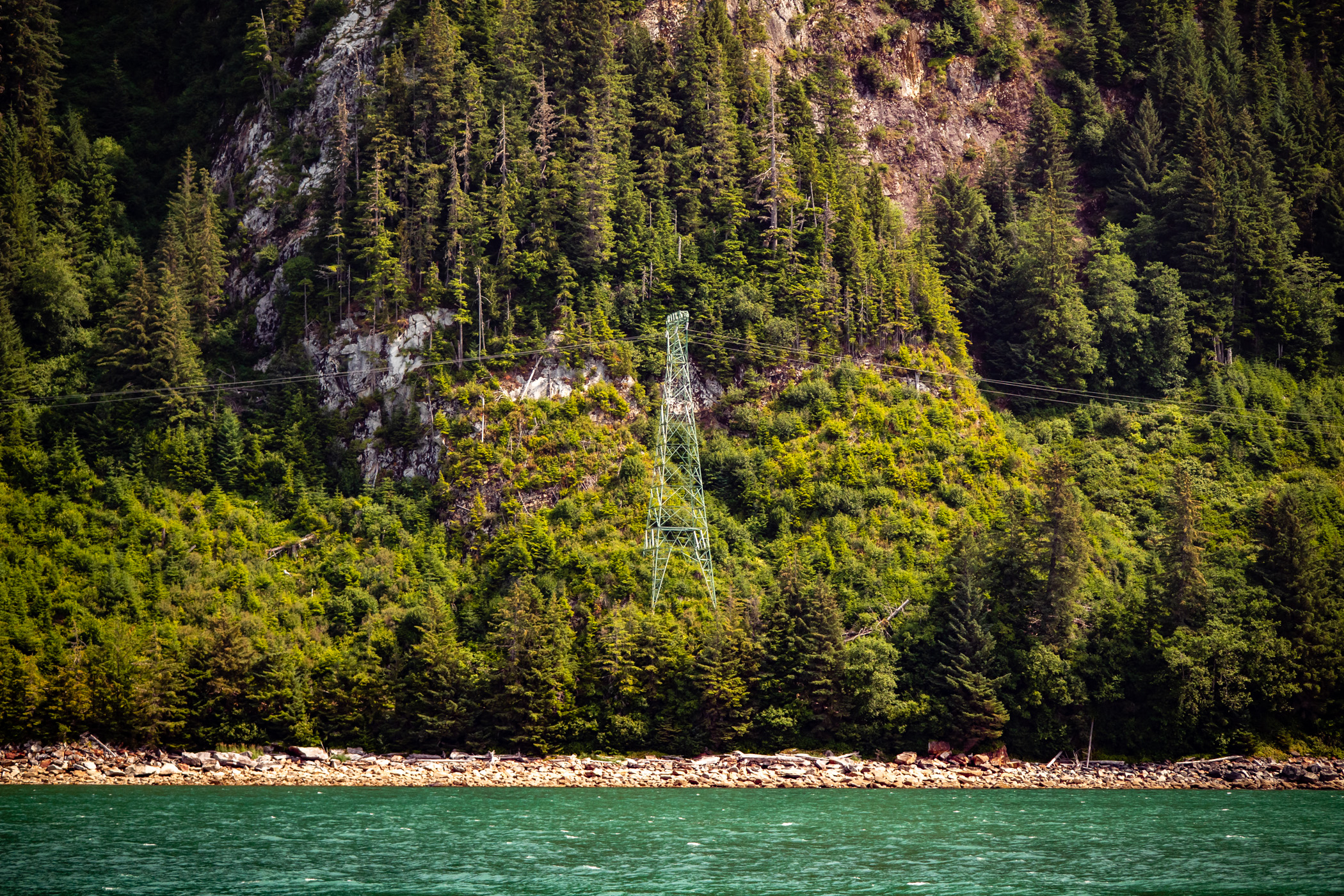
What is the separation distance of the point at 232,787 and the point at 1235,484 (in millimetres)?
76712

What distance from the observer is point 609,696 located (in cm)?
7425

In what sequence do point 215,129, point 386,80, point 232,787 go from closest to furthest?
point 232,787 → point 386,80 → point 215,129

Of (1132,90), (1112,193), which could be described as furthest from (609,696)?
(1132,90)

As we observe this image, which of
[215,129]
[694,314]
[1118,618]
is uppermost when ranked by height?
[215,129]

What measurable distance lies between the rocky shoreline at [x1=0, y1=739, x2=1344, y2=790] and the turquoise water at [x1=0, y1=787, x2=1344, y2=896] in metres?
4.19

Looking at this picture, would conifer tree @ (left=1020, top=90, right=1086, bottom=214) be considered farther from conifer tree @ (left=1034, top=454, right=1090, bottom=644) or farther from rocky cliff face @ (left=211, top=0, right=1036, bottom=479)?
conifer tree @ (left=1034, top=454, right=1090, bottom=644)

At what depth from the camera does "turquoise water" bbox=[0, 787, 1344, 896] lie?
127 ft

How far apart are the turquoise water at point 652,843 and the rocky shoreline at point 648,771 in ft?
13.7

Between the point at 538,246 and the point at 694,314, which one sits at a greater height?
the point at 538,246

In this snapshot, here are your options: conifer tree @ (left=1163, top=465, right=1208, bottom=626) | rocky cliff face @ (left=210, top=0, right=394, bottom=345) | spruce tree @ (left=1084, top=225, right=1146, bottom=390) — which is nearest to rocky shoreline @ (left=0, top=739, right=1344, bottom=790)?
conifer tree @ (left=1163, top=465, right=1208, bottom=626)

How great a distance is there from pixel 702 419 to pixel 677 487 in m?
8.42

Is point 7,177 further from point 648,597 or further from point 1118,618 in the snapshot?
point 1118,618

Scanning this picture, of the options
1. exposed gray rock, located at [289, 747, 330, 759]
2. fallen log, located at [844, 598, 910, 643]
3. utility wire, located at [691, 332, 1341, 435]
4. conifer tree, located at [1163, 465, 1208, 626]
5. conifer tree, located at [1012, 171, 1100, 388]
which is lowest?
exposed gray rock, located at [289, 747, 330, 759]

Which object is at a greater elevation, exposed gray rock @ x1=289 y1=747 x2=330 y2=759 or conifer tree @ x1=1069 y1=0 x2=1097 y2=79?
conifer tree @ x1=1069 y1=0 x2=1097 y2=79
